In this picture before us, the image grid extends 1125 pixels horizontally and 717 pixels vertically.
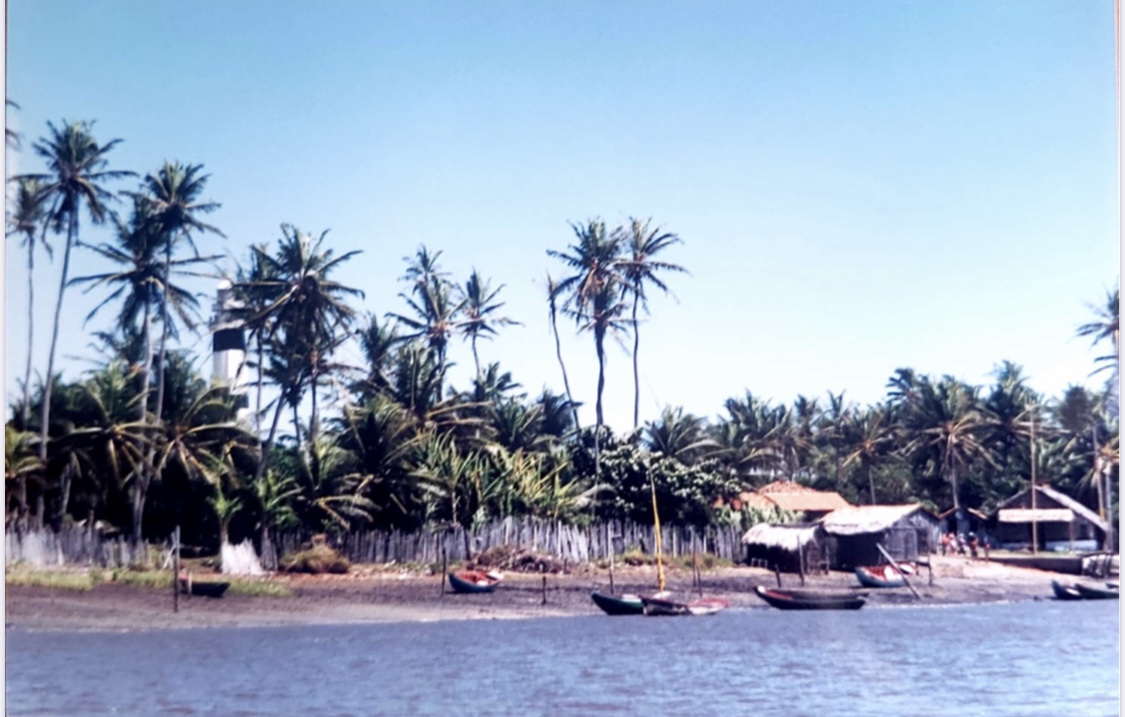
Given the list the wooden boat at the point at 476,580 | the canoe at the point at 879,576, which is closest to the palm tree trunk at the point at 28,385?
the wooden boat at the point at 476,580

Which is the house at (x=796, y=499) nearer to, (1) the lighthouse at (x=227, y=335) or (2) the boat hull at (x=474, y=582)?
(2) the boat hull at (x=474, y=582)

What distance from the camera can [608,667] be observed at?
Result: 10.7 m

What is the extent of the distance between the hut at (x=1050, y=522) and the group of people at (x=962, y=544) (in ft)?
0.56

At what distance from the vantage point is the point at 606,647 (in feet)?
36.2

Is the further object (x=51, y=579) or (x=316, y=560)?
(x=316, y=560)

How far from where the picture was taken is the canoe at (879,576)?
11.5 m

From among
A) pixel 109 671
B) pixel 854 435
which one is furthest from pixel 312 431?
pixel 854 435

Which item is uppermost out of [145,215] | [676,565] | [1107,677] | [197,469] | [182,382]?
[145,215]

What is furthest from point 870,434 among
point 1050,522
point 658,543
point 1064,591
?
point 1064,591

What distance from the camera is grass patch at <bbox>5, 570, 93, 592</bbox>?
1055 centimetres

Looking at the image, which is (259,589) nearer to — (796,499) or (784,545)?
(784,545)

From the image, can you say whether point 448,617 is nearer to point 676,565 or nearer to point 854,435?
point 676,565

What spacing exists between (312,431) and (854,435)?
4.42m

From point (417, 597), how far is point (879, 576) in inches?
156
